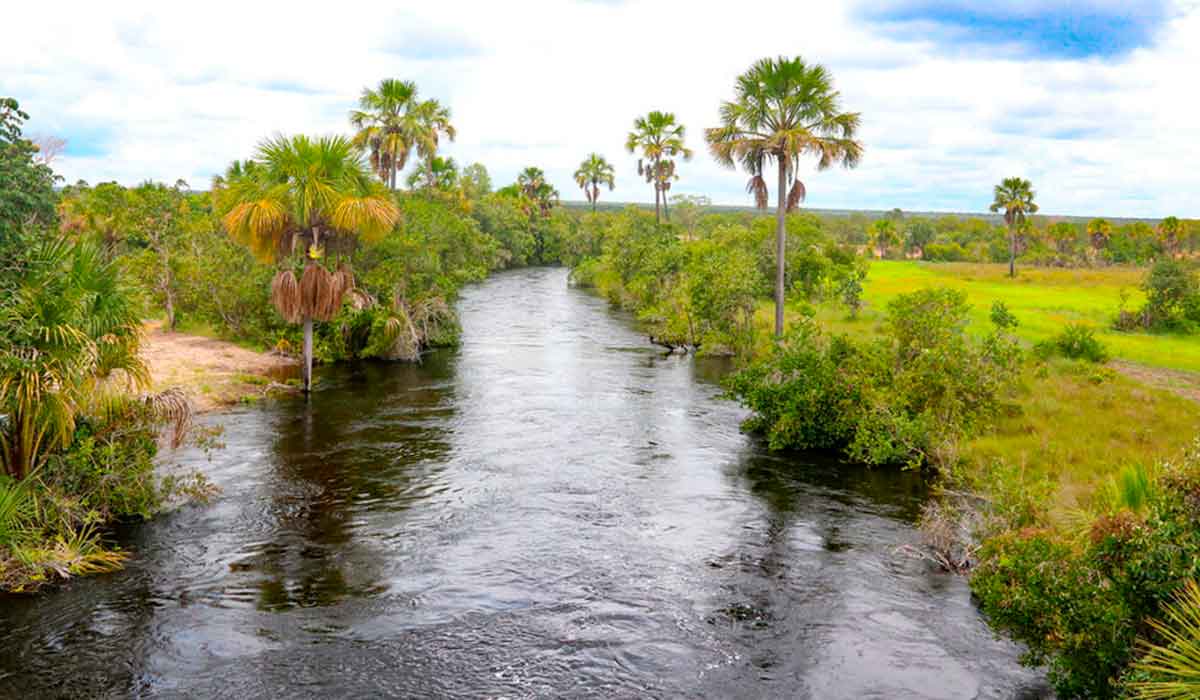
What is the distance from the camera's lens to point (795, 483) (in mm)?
21078

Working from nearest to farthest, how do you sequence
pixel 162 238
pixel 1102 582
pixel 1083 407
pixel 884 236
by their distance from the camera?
pixel 1102 582 → pixel 1083 407 → pixel 162 238 → pixel 884 236

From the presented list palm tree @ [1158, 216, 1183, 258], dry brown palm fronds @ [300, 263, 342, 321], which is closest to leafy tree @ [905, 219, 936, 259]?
palm tree @ [1158, 216, 1183, 258]

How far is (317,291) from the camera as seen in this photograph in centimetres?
2720

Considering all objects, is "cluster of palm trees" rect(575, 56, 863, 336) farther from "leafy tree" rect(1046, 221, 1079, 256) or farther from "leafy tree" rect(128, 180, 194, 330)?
"leafy tree" rect(1046, 221, 1079, 256)

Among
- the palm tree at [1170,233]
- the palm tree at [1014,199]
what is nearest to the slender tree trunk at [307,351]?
the palm tree at [1014,199]

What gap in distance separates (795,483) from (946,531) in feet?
17.9

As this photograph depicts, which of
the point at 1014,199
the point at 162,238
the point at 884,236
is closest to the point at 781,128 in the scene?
the point at 162,238

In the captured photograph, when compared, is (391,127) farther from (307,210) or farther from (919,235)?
(919,235)

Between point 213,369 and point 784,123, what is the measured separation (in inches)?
889

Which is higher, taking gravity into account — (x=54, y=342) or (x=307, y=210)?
(x=307, y=210)

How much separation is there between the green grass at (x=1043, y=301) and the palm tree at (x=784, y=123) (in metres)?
13.4

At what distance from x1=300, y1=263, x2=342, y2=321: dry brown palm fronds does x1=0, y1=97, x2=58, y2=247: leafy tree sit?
12.3 metres

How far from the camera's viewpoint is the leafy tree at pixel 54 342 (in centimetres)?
1312

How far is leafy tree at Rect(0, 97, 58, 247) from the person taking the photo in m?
13.3
